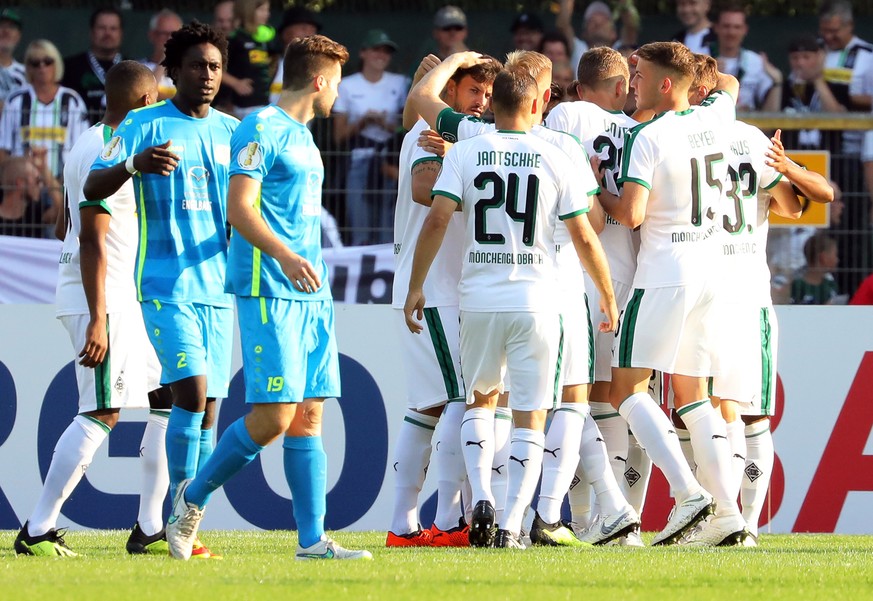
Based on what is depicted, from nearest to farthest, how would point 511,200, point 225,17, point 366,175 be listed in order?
point 511,200 < point 366,175 < point 225,17

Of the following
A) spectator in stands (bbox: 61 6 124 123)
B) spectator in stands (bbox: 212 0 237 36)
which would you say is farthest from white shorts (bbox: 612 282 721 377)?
spectator in stands (bbox: 212 0 237 36)

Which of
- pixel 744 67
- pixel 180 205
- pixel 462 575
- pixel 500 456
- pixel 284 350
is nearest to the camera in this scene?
pixel 462 575

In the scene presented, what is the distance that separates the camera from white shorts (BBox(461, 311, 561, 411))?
6398 mm

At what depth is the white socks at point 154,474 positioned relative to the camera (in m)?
6.53

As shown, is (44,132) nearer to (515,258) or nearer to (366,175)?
(366,175)

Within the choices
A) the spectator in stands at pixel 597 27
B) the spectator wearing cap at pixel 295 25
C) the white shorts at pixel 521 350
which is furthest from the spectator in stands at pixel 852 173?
the white shorts at pixel 521 350

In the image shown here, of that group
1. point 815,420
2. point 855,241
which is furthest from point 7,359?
point 855,241

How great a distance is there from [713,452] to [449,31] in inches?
291

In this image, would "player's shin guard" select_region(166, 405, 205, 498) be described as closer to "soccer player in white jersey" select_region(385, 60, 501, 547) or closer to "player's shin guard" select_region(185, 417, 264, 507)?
"player's shin guard" select_region(185, 417, 264, 507)

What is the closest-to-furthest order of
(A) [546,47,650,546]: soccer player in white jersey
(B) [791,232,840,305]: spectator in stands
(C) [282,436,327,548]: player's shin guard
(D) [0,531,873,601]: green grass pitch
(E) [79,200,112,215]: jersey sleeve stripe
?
(D) [0,531,873,601]: green grass pitch → (C) [282,436,327,548]: player's shin guard → (E) [79,200,112,215]: jersey sleeve stripe → (A) [546,47,650,546]: soccer player in white jersey → (B) [791,232,840,305]: spectator in stands

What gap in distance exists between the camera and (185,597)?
467 centimetres

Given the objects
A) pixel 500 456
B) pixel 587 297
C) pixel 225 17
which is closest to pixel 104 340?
pixel 500 456

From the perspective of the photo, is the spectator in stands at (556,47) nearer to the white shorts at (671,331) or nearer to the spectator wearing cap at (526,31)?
the spectator wearing cap at (526,31)

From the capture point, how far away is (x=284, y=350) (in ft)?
18.5
